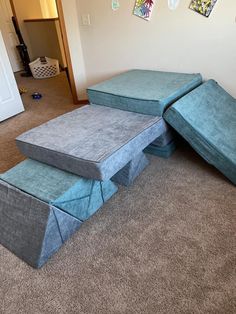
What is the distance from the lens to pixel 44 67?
4.65m

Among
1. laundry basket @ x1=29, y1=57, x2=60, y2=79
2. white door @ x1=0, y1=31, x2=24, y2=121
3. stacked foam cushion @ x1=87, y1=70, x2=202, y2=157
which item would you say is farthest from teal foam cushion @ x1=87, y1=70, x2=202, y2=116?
laundry basket @ x1=29, y1=57, x2=60, y2=79

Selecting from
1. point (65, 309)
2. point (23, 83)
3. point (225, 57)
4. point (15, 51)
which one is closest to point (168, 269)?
point (65, 309)

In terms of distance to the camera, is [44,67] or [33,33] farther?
[33,33]

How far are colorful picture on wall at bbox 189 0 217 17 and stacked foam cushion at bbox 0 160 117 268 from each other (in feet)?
5.52

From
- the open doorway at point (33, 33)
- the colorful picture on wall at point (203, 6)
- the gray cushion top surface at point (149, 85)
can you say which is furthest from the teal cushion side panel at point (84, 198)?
the open doorway at point (33, 33)

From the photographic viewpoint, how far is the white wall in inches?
80.3

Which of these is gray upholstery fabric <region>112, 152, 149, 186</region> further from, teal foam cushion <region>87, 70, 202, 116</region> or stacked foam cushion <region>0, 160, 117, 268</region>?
teal foam cushion <region>87, 70, 202, 116</region>

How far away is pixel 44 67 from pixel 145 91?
11.1 ft

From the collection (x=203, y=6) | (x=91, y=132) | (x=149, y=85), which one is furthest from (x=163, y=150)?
(x=203, y=6)

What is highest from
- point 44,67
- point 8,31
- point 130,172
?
point 8,31

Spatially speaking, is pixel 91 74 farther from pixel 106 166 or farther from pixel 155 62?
pixel 106 166

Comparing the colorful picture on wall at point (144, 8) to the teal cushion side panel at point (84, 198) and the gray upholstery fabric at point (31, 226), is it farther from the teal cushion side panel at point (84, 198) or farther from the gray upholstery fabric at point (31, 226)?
the gray upholstery fabric at point (31, 226)

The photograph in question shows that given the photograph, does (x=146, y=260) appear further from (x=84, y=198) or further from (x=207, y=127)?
(x=207, y=127)

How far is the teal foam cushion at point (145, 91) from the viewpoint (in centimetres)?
179
